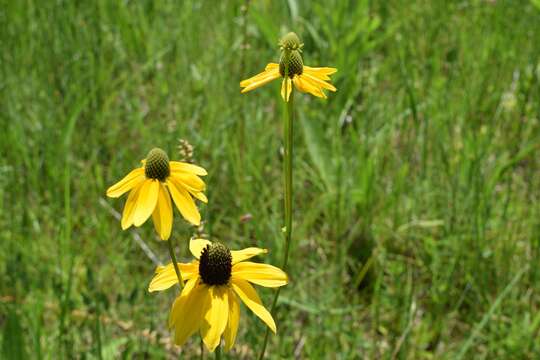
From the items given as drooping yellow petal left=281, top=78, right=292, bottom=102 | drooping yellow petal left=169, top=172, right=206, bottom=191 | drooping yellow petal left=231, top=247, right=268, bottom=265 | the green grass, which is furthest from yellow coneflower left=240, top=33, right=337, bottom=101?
the green grass

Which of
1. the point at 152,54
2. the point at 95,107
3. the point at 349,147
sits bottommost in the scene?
the point at 349,147

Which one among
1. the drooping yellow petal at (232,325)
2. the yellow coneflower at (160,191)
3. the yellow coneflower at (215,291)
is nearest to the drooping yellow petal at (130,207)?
the yellow coneflower at (160,191)

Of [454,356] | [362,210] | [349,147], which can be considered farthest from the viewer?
[349,147]

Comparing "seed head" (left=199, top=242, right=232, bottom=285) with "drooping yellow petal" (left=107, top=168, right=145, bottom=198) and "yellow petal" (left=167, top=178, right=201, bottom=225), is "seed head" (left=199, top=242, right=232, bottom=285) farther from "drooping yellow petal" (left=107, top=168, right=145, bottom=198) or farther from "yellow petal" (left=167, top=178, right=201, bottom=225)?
"drooping yellow petal" (left=107, top=168, right=145, bottom=198)

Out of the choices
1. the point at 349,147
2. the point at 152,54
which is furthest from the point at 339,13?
the point at 152,54

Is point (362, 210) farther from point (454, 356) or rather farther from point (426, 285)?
point (454, 356)

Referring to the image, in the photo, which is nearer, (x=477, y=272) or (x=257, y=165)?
(x=477, y=272)
